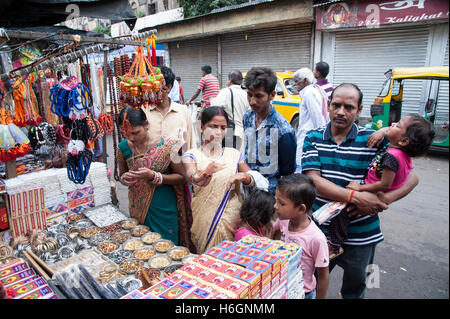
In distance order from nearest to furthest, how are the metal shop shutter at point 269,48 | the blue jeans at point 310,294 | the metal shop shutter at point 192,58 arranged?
the blue jeans at point 310,294, the metal shop shutter at point 269,48, the metal shop shutter at point 192,58

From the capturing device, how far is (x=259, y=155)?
7.07ft

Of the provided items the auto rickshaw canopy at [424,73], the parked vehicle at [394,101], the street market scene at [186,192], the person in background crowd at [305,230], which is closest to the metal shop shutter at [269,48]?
the parked vehicle at [394,101]

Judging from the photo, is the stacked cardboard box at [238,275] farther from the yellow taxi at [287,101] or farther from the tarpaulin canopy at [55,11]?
the yellow taxi at [287,101]

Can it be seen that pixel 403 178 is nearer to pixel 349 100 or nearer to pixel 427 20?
pixel 349 100

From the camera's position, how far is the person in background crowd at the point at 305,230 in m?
1.65

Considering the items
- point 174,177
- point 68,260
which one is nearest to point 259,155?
point 174,177

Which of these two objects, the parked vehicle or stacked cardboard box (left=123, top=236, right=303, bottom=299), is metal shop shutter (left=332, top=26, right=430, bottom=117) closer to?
the parked vehicle

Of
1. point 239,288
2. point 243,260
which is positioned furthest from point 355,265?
point 239,288

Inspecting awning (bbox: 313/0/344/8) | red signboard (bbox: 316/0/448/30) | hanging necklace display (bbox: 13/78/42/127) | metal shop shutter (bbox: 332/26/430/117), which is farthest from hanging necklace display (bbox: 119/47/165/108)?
awning (bbox: 313/0/344/8)

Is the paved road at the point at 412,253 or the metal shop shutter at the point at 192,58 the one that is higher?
the metal shop shutter at the point at 192,58

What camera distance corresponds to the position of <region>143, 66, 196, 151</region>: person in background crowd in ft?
8.34

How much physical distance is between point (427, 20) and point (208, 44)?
31.8 feet

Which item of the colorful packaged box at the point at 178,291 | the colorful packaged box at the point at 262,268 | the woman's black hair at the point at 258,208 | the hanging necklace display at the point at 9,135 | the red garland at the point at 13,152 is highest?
the hanging necklace display at the point at 9,135

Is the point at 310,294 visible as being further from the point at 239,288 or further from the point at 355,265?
the point at 239,288
